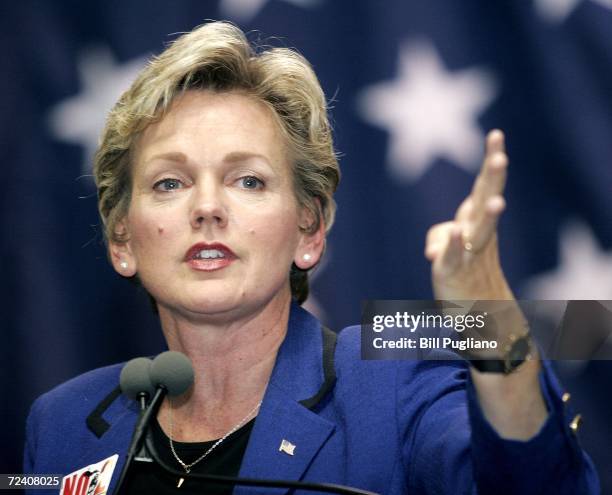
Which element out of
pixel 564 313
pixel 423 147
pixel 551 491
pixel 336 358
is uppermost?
pixel 423 147

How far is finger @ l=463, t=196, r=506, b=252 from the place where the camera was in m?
1.42

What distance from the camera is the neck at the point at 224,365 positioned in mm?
2230

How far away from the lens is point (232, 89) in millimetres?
2303

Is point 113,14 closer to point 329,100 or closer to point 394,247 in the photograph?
point 329,100

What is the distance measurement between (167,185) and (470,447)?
913 mm

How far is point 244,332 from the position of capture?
2234 millimetres

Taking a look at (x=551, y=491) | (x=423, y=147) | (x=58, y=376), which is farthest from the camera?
(x=58, y=376)

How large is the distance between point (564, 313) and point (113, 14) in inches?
56.2

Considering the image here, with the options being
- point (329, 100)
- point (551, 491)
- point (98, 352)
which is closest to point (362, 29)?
point (329, 100)

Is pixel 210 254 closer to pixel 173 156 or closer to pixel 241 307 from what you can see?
pixel 241 307

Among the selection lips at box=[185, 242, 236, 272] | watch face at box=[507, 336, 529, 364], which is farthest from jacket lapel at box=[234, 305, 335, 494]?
watch face at box=[507, 336, 529, 364]

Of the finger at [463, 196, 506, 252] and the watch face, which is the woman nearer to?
the watch face

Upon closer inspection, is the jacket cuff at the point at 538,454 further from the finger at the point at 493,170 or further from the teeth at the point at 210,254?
the teeth at the point at 210,254

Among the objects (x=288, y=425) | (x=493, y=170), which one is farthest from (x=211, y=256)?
(x=493, y=170)
